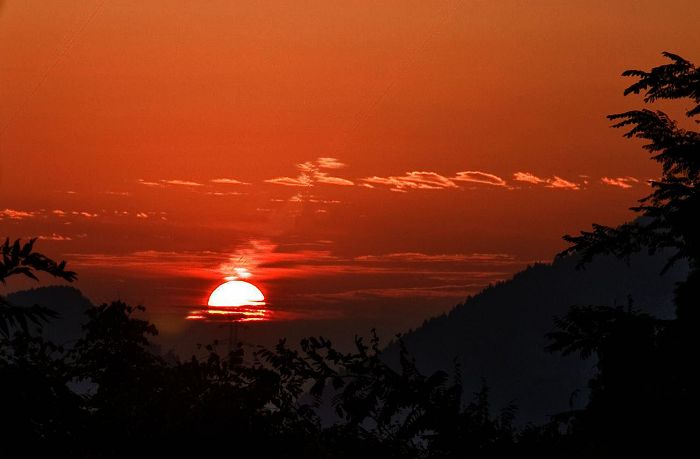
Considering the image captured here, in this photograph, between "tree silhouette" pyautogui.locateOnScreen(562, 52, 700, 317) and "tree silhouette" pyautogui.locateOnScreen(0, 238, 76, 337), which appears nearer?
Answer: "tree silhouette" pyautogui.locateOnScreen(0, 238, 76, 337)

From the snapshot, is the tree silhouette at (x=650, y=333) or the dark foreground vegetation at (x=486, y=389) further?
the tree silhouette at (x=650, y=333)

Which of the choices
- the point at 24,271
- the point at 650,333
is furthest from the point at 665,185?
the point at 24,271

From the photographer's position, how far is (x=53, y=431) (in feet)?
24.5

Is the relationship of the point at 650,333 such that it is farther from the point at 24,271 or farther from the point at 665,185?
the point at 24,271

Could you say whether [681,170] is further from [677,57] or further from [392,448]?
[392,448]

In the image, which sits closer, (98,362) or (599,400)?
(599,400)

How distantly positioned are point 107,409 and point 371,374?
2399 mm

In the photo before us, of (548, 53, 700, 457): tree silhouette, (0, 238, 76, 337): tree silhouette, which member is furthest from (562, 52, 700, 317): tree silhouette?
(0, 238, 76, 337): tree silhouette

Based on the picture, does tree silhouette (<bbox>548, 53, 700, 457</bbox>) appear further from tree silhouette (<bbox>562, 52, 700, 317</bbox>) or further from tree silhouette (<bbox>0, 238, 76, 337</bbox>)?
tree silhouette (<bbox>0, 238, 76, 337</bbox>)

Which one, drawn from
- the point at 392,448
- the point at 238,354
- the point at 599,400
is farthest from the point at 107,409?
the point at 238,354

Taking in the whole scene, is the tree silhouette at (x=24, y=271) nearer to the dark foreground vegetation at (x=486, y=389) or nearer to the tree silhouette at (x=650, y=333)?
the dark foreground vegetation at (x=486, y=389)

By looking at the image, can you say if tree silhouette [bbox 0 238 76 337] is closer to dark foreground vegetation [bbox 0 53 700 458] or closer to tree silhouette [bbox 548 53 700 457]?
dark foreground vegetation [bbox 0 53 700 458]

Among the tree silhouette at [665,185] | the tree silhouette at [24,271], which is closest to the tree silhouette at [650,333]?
the tree silhouette at [665,185]

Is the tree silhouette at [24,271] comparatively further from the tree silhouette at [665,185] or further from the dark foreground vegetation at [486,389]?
the tree silhouette at [665,185]
